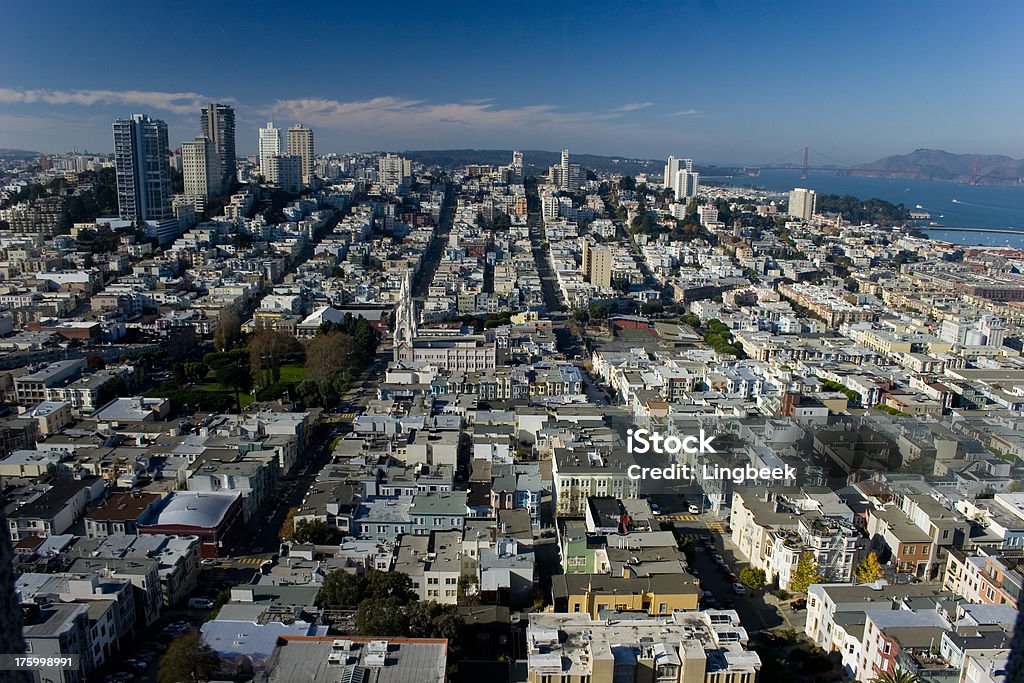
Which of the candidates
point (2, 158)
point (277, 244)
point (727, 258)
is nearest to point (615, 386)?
point (727, 258)

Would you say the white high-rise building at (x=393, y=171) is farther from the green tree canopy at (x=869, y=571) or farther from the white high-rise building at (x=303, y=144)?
the green tree canopy at (x=869, y=571)

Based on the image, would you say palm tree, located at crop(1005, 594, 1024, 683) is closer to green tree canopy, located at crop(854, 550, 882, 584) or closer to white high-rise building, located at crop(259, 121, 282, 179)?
green tree canopy, located at crop(854, 550, 882, 584)

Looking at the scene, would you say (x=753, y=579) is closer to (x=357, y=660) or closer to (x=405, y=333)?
(x=357, y=660)

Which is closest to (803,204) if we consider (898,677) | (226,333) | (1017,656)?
(226,333)

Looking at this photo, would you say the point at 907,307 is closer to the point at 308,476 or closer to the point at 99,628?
the point at 308,476

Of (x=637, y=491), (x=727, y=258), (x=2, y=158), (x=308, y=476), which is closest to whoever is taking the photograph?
(x=637, y=491)

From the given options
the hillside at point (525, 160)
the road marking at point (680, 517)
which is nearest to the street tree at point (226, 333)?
the road marking at point (680, 517)
